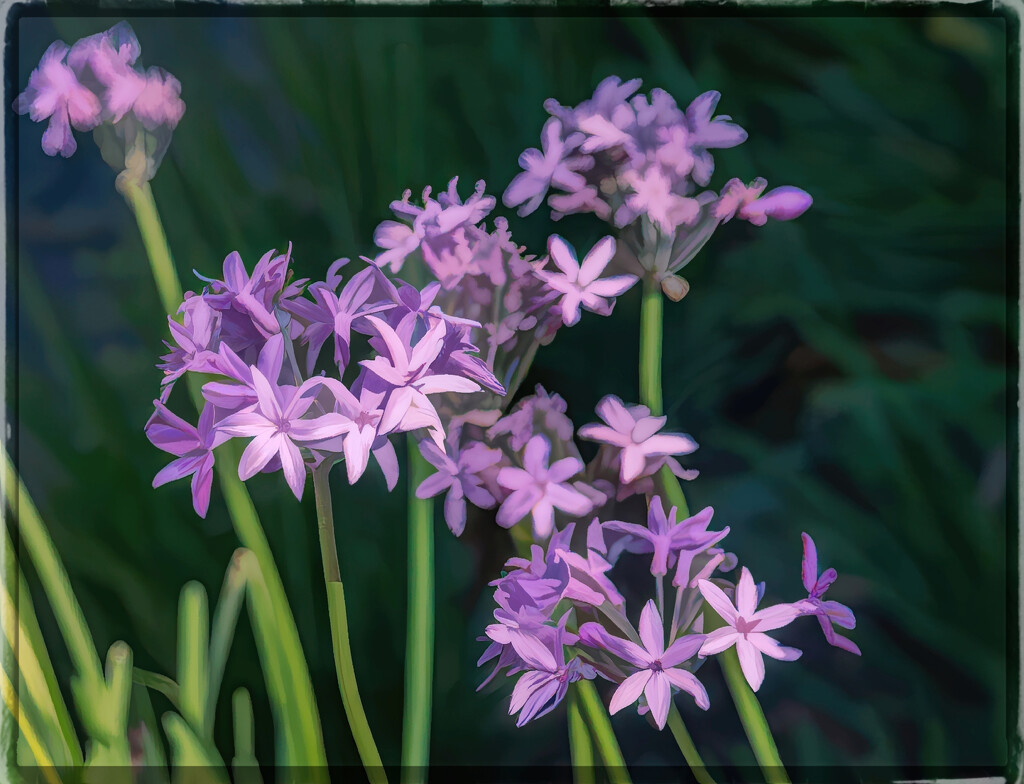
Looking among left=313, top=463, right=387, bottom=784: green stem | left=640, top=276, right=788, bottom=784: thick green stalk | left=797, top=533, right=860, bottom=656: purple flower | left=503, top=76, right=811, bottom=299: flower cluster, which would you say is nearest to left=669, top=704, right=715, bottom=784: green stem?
left=640, top=276, right=788, bottom=784: thick green stalk

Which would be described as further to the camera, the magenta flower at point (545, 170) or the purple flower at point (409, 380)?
the magenta flower at point (545, 170)

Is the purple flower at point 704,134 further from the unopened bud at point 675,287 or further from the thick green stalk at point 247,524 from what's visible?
the thick green stalk at point 247,524

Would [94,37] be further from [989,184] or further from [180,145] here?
[989,184]

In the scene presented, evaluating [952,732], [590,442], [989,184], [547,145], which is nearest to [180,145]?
[547,145]

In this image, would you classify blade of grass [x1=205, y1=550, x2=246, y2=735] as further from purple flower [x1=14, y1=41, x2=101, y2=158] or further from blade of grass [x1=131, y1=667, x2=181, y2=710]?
purple flower [x1=14, y1=41, x2=101, y2=158]

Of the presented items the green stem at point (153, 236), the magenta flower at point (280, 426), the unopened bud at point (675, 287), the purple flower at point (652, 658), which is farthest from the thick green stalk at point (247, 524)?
the unopened bud at point (675, 287)

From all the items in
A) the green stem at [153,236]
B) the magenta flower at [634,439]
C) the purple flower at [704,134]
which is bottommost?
the magenta flower at [634,439]

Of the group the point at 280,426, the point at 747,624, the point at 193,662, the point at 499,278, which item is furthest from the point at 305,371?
the point at 747,624
